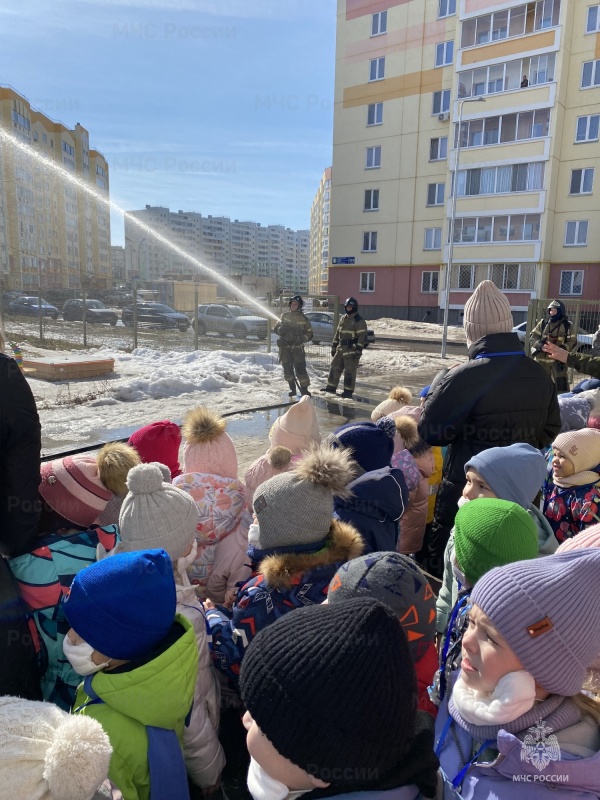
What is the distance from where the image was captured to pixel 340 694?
1.06m

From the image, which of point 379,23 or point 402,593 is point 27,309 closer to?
point 402,593

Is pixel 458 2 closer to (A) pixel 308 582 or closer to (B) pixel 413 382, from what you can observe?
(B) pixel 413 382

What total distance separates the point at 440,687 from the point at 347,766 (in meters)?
0.69

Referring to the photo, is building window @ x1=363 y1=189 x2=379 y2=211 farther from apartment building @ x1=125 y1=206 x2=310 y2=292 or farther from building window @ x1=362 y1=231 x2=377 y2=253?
apartment building @ x1=125 y1=206 x2=310 y2=292

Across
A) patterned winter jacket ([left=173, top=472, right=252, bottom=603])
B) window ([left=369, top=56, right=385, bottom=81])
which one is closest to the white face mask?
patterned winter jacket ([left=173, top=472, right=252, bottom=603])

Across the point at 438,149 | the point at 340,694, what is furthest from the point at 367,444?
the point at 438,149

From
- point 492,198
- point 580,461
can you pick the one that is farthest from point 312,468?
point 492,198

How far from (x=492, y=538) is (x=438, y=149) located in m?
35.7

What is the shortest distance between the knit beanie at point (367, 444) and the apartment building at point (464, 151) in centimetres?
2689

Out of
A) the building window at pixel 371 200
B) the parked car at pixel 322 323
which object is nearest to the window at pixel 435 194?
the building window at pixel 371 200

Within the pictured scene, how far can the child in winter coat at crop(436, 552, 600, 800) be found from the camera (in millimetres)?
1180

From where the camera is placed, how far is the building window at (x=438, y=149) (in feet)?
108

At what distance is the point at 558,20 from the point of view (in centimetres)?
2812

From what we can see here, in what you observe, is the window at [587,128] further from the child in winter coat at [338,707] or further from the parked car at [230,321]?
the child in winter coat at [338,707]
